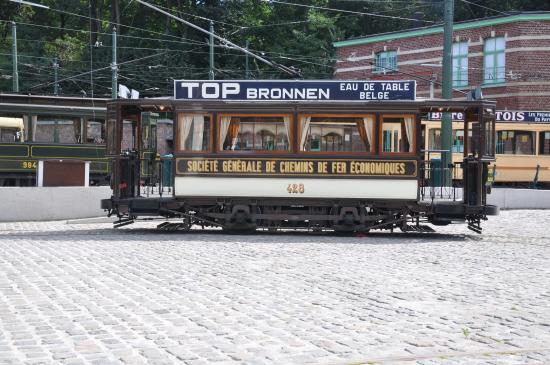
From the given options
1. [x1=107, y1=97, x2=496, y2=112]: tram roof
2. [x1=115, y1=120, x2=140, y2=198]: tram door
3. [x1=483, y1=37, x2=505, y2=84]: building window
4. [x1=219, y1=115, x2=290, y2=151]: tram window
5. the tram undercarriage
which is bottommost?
the tram undercarriage

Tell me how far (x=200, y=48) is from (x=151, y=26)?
25.8ft

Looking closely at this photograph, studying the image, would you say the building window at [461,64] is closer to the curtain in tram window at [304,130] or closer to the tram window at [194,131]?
the curtain in tram window at [304,130]

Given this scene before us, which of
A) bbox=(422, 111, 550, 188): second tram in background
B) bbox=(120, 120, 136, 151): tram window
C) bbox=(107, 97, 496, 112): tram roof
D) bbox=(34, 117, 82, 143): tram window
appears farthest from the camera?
bbox=(422, 111, 550, 188): second tram in background

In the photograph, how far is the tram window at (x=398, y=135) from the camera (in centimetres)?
1831

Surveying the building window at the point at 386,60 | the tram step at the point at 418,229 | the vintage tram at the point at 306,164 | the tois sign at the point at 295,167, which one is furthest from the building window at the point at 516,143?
the tois sign at the point at 295,167

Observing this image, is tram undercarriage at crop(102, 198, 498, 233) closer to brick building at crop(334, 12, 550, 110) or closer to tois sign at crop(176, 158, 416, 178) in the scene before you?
tois sign at crop(176, 158, 416, 178)

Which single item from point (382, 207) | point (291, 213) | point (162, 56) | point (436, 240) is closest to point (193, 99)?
point (291, 213)

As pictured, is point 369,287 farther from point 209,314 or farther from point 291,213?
point 291,213

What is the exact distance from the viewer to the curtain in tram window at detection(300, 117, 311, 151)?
18.4 m

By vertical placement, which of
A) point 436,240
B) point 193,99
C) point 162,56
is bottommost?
point 436,240

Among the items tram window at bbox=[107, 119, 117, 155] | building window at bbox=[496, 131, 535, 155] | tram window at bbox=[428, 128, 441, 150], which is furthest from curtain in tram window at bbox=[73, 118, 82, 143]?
building window at bbox=[496, 131, 535, 155]

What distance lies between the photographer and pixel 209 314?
27.1ft

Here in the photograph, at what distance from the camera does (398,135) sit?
18.4m

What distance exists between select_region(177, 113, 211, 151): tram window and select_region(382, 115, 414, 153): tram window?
3.77 meters
